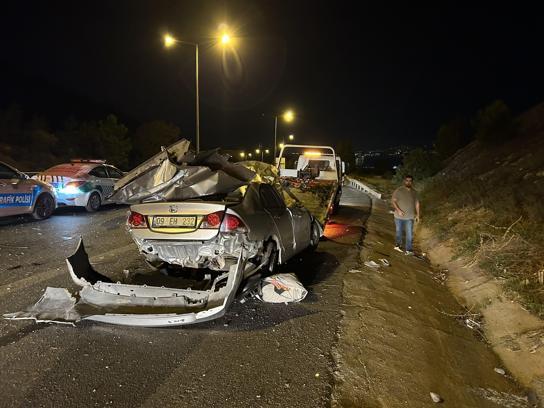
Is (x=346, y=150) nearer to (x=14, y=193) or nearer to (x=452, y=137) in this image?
(x=452, y=137)

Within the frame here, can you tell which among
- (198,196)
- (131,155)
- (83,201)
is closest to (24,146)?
(131,155)

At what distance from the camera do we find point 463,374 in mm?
4281

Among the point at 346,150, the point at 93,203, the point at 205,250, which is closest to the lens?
the point at 205,250

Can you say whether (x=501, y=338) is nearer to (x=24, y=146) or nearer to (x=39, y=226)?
(x=39, y=226)

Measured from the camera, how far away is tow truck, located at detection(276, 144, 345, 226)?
42.6 feet

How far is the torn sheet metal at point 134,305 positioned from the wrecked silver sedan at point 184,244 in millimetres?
11

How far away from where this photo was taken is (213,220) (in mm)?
5180

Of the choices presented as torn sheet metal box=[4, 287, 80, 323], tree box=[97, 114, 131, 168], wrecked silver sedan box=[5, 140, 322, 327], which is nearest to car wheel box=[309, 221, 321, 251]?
wrecked silver sedan box=[5, 140, 322, 327]

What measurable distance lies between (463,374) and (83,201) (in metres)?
11.3

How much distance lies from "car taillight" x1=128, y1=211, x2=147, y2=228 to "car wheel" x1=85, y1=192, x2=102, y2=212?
808 cm

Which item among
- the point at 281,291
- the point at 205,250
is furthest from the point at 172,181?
the point at 281,291

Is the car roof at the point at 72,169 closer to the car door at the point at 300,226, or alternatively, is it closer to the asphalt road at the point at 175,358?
the asphalt road at the point at 175,358

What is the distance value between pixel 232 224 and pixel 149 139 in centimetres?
6475

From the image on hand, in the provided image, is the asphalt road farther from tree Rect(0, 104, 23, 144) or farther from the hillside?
tree Rect(0, 104, 23, 144)
